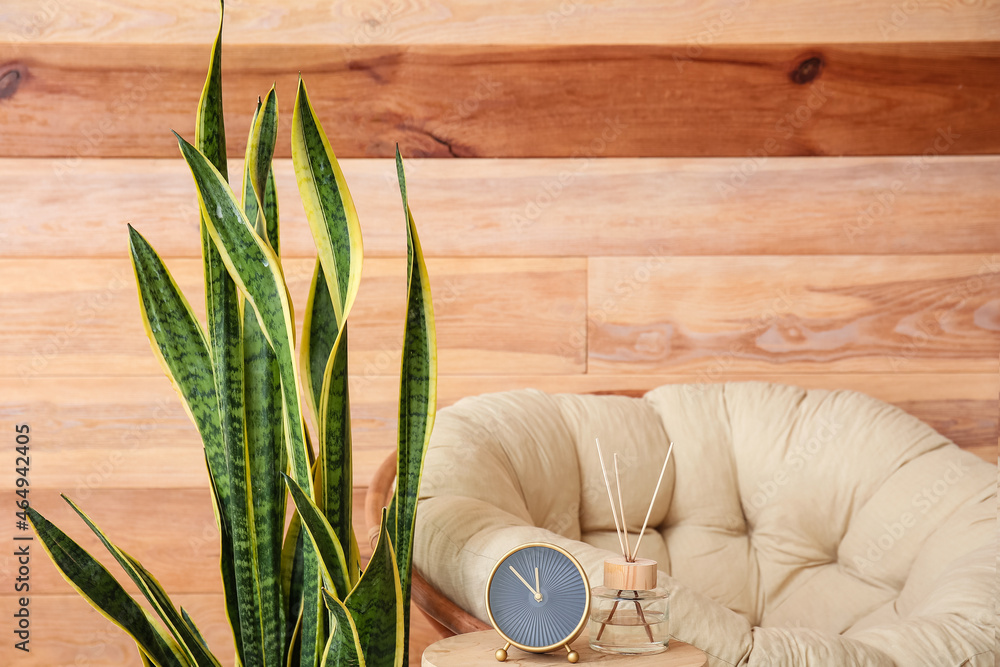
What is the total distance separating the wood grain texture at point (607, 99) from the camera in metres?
1.94

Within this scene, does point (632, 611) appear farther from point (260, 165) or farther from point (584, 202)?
point (584, 202)

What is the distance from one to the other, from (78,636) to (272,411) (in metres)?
1.37

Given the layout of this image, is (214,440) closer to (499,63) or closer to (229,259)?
(229,259)

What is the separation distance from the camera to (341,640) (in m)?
0.90

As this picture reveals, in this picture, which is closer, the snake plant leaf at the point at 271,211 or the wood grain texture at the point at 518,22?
the snake plant leaf at the point at 271,211

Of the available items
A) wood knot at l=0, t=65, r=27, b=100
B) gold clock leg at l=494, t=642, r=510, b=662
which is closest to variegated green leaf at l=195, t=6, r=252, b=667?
gold clock leg at l=494, t=642, r=510, b=662

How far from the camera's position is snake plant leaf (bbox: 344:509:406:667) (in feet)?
2.88

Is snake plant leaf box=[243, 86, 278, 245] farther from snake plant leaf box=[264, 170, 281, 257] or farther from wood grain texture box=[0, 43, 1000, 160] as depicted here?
wood grain texture box=[0, 43, 1000, 160]

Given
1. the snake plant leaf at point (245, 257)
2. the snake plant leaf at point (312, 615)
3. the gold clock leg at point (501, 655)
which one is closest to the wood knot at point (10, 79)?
the snake plant leaf at point (245, 257)

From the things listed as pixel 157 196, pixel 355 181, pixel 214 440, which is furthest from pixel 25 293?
pixel 214 440

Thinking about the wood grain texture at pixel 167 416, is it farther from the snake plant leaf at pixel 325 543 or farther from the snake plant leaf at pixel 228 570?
the snake plant leaf at pixel 325 543

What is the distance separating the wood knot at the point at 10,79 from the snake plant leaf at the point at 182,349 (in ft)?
4.17

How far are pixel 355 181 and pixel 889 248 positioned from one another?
1375 millimetres

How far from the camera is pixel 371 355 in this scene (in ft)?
6.45
